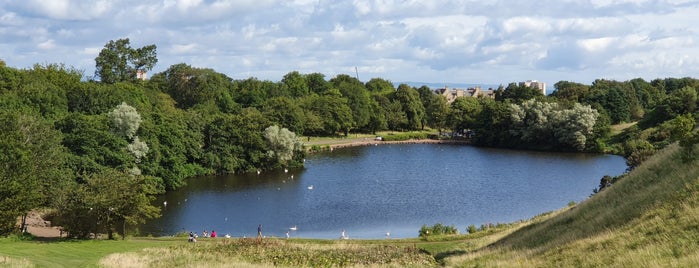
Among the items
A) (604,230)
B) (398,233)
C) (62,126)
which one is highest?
(62,126)

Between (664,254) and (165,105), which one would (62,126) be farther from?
(664,254)

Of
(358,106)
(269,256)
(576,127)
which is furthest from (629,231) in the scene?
(358,106)

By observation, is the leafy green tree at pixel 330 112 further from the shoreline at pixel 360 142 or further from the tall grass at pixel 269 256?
the tall grass at pixel 269 256

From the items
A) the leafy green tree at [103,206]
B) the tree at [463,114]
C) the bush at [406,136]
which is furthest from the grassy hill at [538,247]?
the tree at [463,114]

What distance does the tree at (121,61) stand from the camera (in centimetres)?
11319

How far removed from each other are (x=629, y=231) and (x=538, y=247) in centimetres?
423

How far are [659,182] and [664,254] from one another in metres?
8.71

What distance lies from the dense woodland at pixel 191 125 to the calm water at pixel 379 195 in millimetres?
4671

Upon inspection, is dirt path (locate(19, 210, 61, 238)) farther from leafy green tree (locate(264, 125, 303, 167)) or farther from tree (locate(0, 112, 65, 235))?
leafy green tree (locate(264, 125, 303, 167))

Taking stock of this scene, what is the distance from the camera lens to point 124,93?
268 ft

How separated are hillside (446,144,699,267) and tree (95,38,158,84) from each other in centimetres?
9732

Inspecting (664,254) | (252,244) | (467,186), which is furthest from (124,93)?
(664,254)

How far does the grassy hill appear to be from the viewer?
20219mm

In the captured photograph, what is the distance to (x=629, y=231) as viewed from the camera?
21.8 m
